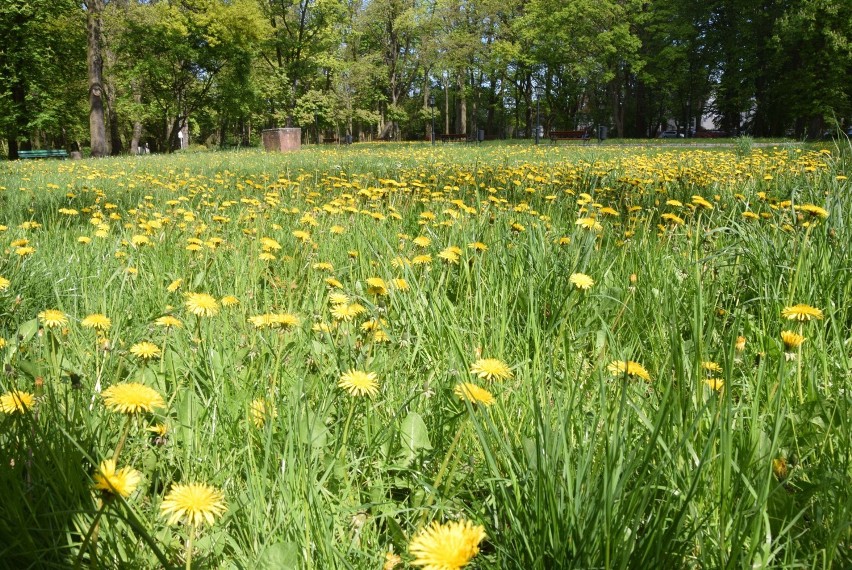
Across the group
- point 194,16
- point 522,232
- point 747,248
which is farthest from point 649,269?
point 194,16

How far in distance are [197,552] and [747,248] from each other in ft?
7.49

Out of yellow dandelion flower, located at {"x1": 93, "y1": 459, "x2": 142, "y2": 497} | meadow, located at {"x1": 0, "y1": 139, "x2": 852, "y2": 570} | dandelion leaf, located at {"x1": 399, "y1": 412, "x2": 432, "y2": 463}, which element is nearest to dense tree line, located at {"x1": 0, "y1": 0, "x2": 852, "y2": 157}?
meadow, located at {"x1": 0, "y1": 139, "x2": 852, "y2": 570}

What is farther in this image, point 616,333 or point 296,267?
point 296,267

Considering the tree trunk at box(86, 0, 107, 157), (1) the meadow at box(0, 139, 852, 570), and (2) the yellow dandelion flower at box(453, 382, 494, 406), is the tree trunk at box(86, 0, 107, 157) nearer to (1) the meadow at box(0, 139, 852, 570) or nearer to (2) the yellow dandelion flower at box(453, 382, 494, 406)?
(1) the meadow at box(0, 139, 852, 570)

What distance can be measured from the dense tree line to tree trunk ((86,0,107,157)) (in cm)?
5

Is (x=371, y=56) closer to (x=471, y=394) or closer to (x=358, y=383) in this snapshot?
(x=358, y=383)

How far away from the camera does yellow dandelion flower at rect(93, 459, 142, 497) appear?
72 centimetres

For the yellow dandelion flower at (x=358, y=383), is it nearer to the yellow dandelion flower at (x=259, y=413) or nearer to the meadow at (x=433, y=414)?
the meadow at (x=433, y=414)

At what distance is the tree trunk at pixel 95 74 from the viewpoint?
19.8 metres

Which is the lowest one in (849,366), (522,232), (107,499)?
(849,366)

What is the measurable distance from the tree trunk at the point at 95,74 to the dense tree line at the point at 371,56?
0.17 ft

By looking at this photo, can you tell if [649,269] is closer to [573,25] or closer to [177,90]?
[177,90]

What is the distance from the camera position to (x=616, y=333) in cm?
192

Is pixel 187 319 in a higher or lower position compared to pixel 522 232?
lower
